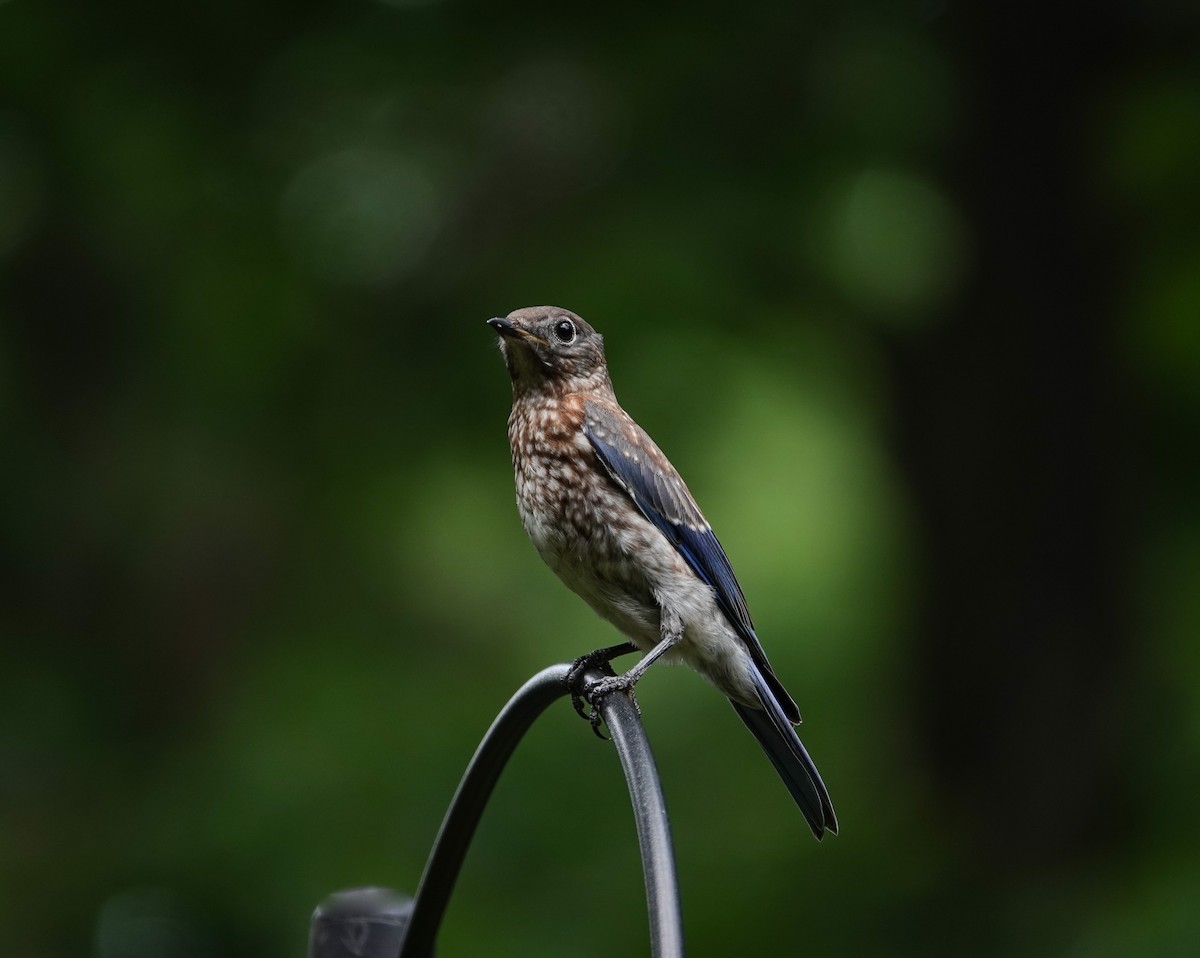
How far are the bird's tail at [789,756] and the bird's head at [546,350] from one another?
80 cm

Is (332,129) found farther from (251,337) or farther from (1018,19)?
(1018,19)

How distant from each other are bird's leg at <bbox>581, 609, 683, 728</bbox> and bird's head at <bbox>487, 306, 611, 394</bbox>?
1.99 feet

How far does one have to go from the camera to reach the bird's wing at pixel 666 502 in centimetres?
313

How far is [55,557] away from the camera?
493 centimetres

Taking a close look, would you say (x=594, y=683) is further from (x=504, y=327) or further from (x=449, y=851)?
(x=504, y=327)

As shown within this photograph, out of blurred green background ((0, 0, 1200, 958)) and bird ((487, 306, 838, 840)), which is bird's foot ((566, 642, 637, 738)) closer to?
bird ((487, 306, 838, 840))

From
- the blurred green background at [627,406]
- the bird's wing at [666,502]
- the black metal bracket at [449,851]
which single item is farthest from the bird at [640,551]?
the blurred green background at [627,406]

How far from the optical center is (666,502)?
3.17m

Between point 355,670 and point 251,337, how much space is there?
1.13 meters

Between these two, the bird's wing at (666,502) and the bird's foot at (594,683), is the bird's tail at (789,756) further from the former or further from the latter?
the bird's foot at (594,683)

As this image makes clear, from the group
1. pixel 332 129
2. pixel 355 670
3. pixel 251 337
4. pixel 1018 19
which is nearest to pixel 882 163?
pixel 1018 19

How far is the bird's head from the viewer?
333cm

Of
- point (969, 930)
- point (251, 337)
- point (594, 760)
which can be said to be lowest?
point (969, 930)

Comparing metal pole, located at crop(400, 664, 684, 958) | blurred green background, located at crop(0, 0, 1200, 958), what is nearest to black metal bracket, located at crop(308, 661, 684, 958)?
metal pole, located at crop(400, 664, 684, 958)
